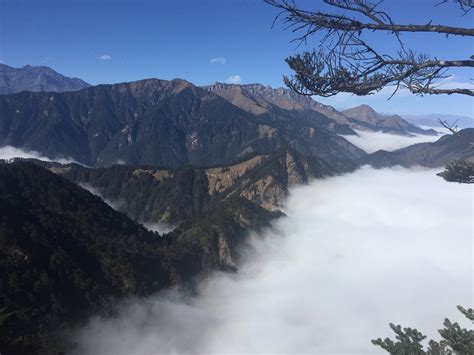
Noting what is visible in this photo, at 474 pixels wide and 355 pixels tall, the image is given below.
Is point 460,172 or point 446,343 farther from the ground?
point 460,172

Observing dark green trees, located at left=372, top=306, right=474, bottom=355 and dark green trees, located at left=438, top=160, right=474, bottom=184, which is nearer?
dark green trees, located at left=438, top=160, right=474, bottom=184

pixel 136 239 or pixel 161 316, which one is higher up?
pixel 136 239

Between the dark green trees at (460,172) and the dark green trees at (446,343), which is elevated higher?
the dark green trees at (460,172)

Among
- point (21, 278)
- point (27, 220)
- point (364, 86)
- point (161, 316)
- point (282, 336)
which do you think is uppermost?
point (364, 86)

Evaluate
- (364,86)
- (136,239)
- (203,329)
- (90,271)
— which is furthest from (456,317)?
(364,86)

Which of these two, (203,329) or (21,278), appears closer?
(21,278)

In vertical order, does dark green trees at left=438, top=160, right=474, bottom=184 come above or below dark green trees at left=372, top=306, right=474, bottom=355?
above

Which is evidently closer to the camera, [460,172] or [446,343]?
[460,172]

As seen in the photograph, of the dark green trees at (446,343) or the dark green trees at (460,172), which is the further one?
the dark green trees at (446,343)

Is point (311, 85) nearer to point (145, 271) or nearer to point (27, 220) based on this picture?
point (27, 220)

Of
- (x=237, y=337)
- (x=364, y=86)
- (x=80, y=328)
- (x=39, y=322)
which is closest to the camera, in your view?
(x=364, y=86)

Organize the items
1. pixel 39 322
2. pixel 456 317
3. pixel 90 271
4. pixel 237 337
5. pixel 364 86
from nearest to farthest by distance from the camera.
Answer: pixel 364 86 < pixel 39 322 < pixel 90 271 < pixel 237 337 < pixel 456 317
